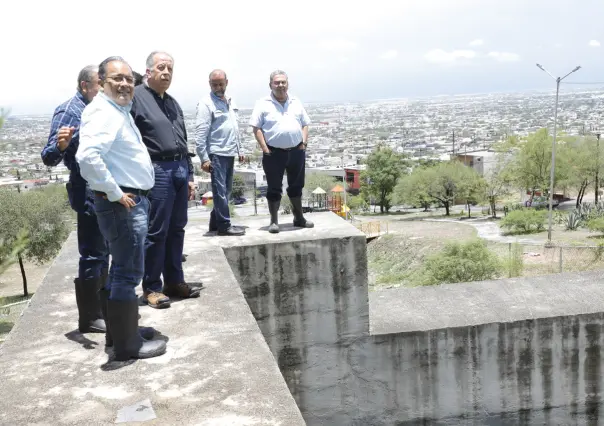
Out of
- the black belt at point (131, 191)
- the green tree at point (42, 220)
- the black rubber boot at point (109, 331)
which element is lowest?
the green tree at point (42, 220)

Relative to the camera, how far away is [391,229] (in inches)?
1449

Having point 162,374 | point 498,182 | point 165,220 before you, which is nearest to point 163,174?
point 165,220

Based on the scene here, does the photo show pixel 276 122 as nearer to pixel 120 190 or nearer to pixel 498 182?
pixel 120 190

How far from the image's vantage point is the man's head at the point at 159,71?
3.86 m

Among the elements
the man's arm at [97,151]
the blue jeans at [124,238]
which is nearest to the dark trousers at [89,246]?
the blue jeans at [124,238]

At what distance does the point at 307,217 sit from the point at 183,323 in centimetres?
267

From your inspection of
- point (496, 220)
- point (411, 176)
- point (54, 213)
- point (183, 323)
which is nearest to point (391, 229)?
point (496, 220)

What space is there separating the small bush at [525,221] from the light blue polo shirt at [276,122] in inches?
1123

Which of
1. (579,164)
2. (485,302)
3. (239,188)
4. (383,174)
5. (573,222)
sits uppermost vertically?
(485,302)

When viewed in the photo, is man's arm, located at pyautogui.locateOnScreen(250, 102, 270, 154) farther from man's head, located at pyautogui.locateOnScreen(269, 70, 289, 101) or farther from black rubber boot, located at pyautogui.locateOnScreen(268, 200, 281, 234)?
black rubber boot, located at pyautogui.locateOnScreen(268, 200, 281, 234)

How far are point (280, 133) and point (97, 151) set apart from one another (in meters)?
2.45

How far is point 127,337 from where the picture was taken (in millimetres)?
3094

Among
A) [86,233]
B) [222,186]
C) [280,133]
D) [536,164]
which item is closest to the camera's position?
[86,233]

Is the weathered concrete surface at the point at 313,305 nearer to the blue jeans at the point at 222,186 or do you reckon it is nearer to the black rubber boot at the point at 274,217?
the black rubber boot at the point at 274,217
